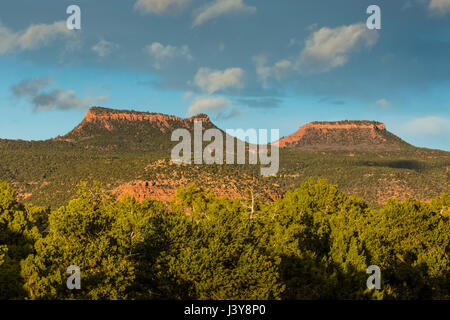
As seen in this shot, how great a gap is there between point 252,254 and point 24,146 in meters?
165

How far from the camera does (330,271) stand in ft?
96.6

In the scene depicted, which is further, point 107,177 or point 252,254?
point 107,177

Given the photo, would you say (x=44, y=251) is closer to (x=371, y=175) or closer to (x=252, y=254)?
(x=252, y=254)

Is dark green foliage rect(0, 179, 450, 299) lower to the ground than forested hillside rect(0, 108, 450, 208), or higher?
lower

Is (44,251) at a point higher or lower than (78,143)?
lower

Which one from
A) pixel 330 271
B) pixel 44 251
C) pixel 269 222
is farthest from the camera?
pixel 269 222

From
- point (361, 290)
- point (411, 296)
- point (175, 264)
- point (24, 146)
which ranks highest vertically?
point (24, 146)

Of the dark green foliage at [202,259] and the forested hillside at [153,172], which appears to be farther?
the forested hillside at [153,172]

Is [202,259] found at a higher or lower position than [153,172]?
lower

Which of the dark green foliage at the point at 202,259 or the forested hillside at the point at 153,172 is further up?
the forested hillside at the point at 153,172

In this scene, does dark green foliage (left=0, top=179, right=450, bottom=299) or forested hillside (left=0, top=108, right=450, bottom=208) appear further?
forested hillside (left=0, top=108, right=450, bottom=208)

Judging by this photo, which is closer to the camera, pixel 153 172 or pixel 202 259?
pixel 202 259
